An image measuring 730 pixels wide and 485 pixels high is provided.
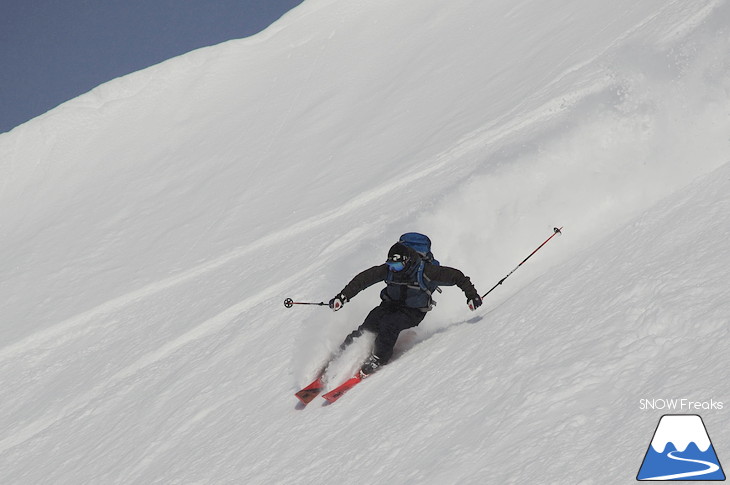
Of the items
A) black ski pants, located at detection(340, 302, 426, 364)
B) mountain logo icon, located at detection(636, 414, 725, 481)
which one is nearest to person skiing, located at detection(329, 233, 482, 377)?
black ski pants, located at detection(340, 302, 426, 364)

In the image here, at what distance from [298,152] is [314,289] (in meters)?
13.3

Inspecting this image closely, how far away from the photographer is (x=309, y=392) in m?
7.72

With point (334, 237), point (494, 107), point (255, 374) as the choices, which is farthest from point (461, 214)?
point (494, 107)

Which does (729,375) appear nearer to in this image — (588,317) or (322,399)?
(588,317)

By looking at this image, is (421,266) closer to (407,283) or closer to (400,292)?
(407,283)

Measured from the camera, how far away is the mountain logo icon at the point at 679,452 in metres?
3.68

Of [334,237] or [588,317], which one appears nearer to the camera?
[588,317]

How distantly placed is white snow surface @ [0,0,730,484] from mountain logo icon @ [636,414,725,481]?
0.07 meters

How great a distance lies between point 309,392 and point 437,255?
286 centimetres

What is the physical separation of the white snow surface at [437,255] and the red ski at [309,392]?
0.12 metres

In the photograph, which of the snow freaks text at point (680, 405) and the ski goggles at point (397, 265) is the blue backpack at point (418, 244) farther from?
the snow freaks text at point (680, 405)

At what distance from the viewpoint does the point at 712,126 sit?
917cm

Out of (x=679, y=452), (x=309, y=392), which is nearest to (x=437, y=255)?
(x=309, y=392)

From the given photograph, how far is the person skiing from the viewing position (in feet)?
24.5
